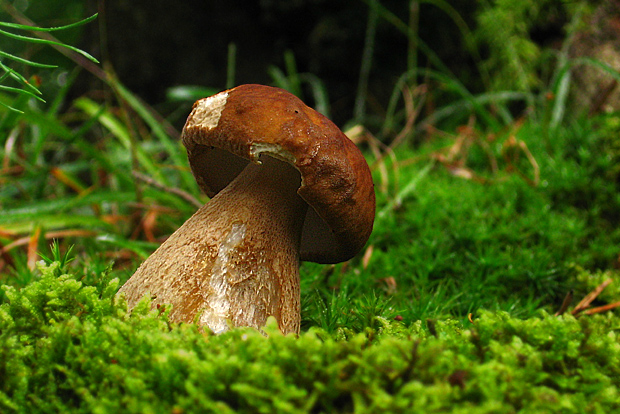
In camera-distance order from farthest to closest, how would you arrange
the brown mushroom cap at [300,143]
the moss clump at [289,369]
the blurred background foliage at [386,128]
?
the blurred background foliage at [386,128]
the brown mushroom cap at [300,143]
the moss clump at [289,369]

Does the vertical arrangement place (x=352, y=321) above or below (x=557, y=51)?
below

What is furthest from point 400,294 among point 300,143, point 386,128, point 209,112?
point 386,128

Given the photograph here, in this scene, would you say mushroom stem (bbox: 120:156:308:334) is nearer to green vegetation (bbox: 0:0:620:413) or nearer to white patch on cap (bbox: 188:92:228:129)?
green vegetation (bbox: 0:0:620:413)

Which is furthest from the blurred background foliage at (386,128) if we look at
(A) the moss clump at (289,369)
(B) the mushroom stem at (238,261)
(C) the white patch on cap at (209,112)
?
(C) the white patch on cap at (209,112)

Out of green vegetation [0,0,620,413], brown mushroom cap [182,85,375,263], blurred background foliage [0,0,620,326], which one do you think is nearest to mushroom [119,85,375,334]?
brown mushroom cap [182,85,375,263]

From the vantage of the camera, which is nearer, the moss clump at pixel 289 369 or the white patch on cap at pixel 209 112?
the moss clump at pixel 289 369

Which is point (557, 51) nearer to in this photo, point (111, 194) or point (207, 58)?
point (207, 58)

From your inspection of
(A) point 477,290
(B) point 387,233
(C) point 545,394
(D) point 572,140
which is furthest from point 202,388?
(D) point 572,140

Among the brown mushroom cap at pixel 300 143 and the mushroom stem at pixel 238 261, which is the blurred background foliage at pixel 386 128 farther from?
the brown mushroom cap at pixel 300 143
